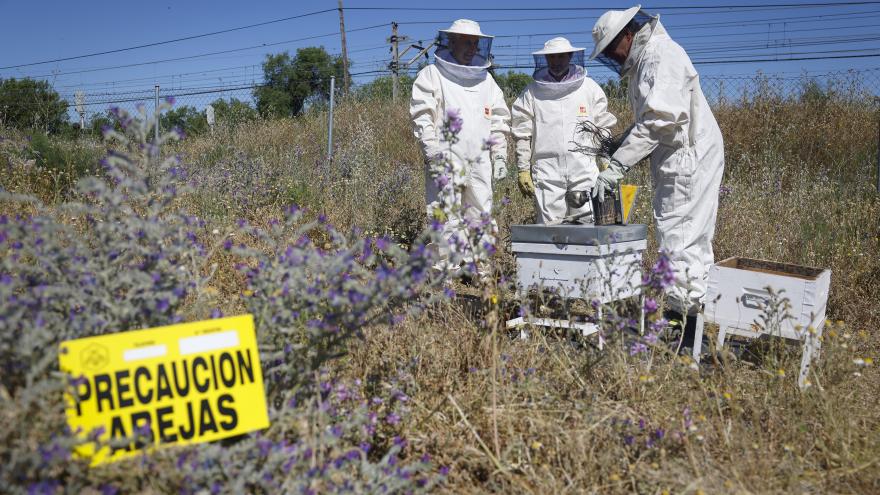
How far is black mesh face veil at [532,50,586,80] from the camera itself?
4.80 m

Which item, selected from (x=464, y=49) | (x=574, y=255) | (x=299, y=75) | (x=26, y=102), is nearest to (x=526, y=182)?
(x=464, y=49)

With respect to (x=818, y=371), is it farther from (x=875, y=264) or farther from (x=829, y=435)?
(x=875, y=264)

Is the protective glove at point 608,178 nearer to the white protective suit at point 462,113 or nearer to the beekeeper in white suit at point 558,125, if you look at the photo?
the beekeeper in white suit at point 558,125

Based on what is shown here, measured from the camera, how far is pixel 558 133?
4.88 meters

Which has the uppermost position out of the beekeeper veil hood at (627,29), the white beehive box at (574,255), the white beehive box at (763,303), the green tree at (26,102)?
the green tree at (26,102)

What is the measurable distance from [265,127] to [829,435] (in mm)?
11869

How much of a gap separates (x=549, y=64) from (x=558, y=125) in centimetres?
49

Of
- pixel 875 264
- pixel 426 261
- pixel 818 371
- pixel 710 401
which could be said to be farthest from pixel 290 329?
pixel 875 264

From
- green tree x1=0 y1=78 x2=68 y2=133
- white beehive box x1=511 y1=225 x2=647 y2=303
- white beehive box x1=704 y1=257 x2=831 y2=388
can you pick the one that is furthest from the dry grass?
green tree x1=0 y1=78 x2=68 y2=133

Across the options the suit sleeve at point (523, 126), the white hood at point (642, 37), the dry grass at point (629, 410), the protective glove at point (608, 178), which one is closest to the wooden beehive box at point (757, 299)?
the dry grass at point (629, 410)

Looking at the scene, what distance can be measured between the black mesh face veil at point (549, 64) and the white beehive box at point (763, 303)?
2325 millimetres

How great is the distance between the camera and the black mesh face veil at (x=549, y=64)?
4.80 m

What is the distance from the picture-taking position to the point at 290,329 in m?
1.95

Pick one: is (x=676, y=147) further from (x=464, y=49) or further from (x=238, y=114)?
(x=238, y=114)
